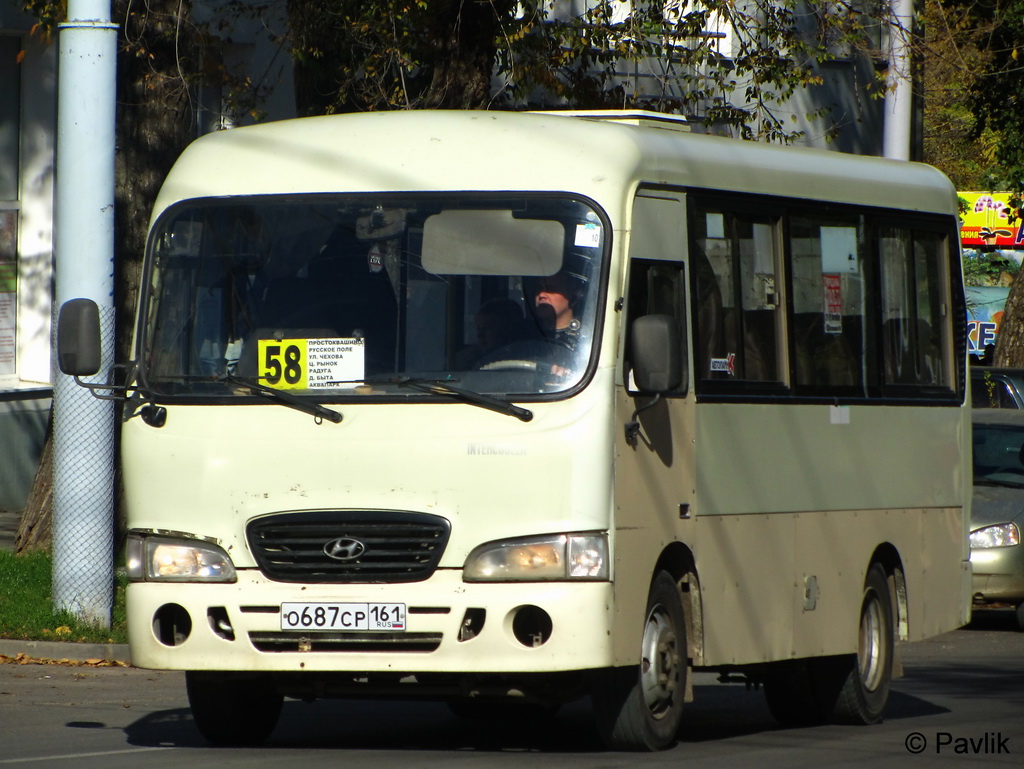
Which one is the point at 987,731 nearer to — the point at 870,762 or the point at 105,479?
the point at 870,762

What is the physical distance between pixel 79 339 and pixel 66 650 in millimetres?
4602

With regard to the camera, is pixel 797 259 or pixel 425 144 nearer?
pixel 425 144

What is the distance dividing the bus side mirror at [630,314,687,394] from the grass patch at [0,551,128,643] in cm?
572

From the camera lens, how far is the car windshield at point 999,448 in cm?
1612

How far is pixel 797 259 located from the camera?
934 centimetres

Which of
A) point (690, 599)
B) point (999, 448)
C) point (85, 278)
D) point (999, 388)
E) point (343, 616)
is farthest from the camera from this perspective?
point (999, 388)

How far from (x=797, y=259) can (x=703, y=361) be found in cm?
111

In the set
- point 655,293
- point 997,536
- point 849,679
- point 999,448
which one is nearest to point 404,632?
point 655,293

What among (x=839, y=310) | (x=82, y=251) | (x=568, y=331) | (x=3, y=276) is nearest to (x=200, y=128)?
(x=3, y=276)

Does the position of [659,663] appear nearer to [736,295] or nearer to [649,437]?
[649,437]

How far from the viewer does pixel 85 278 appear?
12.3 m

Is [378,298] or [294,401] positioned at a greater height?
[378,298]

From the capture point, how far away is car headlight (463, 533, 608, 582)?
24.6ft

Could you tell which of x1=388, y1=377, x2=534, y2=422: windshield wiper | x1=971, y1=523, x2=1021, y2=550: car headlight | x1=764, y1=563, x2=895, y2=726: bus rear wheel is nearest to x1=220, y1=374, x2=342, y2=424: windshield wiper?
x1=388, y1=377, x2=534, y2=422: windshield wiper
